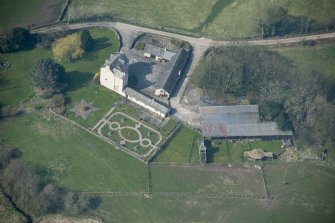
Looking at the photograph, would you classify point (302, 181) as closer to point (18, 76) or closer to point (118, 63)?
point (118, 63)

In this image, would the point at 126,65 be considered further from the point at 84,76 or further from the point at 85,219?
the point at 85,219

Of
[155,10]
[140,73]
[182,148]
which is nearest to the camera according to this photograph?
[182,148]

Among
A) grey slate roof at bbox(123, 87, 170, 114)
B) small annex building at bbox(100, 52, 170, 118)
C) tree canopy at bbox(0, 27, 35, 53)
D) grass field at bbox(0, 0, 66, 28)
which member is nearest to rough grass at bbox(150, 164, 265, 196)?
grey slate roof at bbox(123, 87, 170, 114)

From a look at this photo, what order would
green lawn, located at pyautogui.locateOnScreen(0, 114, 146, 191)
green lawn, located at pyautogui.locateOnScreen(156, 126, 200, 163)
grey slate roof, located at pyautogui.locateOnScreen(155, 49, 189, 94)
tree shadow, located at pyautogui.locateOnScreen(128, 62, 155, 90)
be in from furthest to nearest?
tree shadow, located at pyautogui.locateOnScreen(128, 62, 155, 90) → grey slate roof, located at pyautogui.locateOnScreen(155, 49, 189, 94) → green lawn, located at pyautogui.locateOnScreen(156, 126, 200, 163) → green lawn, located at pyautogui.locateOnScreen(0, 114, 146, 191)

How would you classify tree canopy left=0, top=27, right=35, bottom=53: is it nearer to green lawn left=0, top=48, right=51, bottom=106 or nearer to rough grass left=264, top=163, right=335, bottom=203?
green lawn left=0, top=48, right=51, bottom=106

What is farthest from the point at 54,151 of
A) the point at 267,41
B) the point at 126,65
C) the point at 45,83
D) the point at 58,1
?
the point at 267,41

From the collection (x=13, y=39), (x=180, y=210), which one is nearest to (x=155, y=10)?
(x=13, y=39)

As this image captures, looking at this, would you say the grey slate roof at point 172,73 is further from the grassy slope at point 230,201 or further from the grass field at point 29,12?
the grass field at point 29,12
